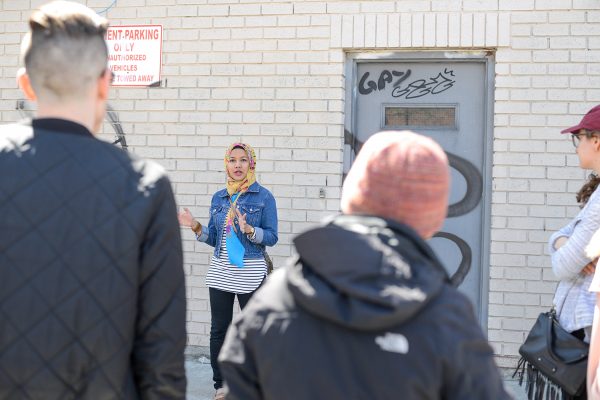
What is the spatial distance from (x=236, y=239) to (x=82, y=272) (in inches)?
132

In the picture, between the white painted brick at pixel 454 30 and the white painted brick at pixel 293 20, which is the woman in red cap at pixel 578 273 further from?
the white painted brick at pixel 293 20

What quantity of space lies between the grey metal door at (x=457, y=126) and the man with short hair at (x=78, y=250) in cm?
435

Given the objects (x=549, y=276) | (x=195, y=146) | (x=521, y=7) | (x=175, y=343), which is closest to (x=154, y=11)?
(x=195, y=146)

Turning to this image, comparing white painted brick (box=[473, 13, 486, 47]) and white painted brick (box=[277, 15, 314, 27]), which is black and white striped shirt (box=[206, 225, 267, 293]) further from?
white painted brick (box=[473, 13, 486, 47])

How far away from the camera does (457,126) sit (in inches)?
245

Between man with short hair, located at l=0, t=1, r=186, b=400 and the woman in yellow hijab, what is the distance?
3130 millimetres

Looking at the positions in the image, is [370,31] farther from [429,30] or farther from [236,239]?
[236,239]

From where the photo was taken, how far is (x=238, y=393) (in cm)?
180

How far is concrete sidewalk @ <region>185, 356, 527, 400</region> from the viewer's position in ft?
18.4

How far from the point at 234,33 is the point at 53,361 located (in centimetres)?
488

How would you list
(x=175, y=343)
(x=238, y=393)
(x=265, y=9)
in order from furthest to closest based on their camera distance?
1. (x=265, y=9)
2. (x=175, y=343)
3. (x=238, y=393)

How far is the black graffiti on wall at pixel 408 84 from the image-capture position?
623 cm

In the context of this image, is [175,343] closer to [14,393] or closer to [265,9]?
[14,393]

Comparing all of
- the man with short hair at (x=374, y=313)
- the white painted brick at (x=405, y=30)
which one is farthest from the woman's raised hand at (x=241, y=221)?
the man with short hair at (x=374, y=313)
